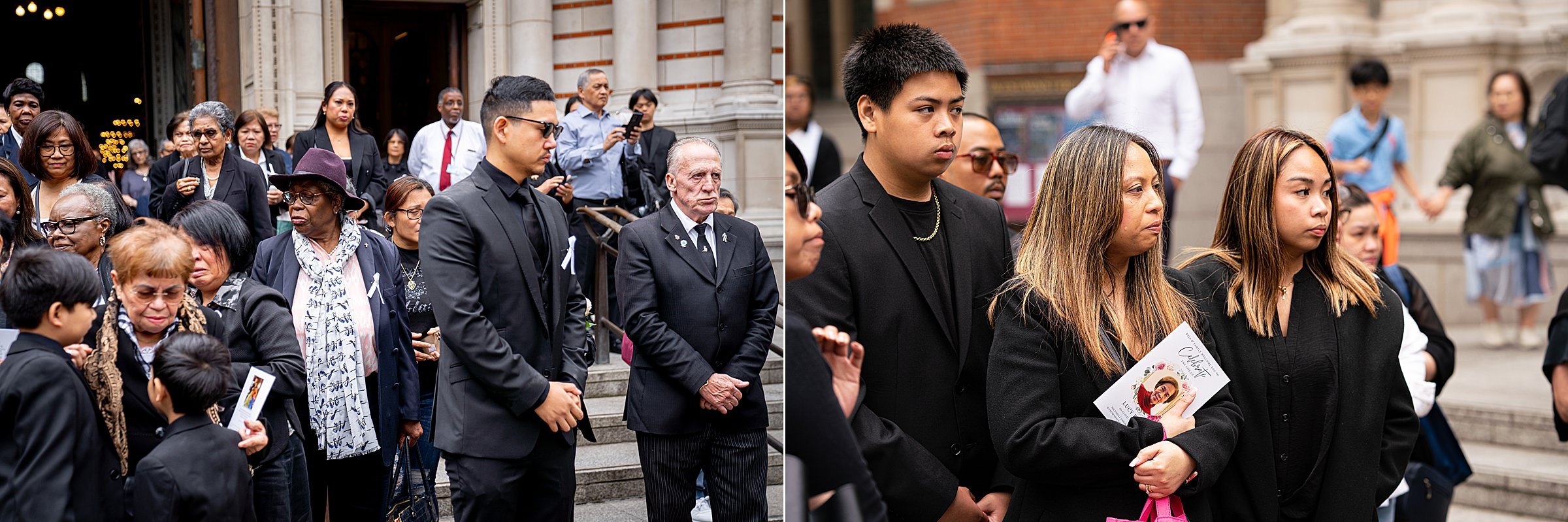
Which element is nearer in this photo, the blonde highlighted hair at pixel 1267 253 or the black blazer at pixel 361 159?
the blonde highlighted hair at pixel 1267 253

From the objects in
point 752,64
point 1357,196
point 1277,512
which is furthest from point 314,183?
point 1357,196

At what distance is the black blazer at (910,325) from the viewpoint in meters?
2.28

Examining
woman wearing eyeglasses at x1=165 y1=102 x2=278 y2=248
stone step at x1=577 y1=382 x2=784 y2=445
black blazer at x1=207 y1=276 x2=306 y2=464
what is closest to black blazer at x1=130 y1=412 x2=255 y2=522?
black blazer at x1=207 y1=276 x2=306 y2=464

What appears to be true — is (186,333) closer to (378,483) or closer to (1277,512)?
(378,483)

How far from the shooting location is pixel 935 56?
2416 millimetres

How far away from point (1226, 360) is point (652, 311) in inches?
82.5

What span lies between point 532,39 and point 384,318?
499cm

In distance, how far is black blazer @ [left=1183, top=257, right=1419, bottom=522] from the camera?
2.95 m

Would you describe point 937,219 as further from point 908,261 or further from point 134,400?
point 134,400

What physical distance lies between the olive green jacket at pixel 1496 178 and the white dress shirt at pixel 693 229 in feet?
19.2

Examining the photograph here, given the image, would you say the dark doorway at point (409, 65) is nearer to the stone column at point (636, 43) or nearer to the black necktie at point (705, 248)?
the stone column at point (636, 43)

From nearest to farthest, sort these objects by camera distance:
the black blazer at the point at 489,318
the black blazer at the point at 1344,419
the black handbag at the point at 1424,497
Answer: the black blazer at the point at 1344,419 → the black blazer at the point at 489,318 → the black handbag at the point at 1424,497

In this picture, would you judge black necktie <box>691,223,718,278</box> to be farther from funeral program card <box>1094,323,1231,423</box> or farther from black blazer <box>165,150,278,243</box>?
black blazer <box>165,150,278,243</box>

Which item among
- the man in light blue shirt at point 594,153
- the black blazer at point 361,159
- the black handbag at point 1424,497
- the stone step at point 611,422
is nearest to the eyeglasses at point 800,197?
the black handbag at point 1424,497
